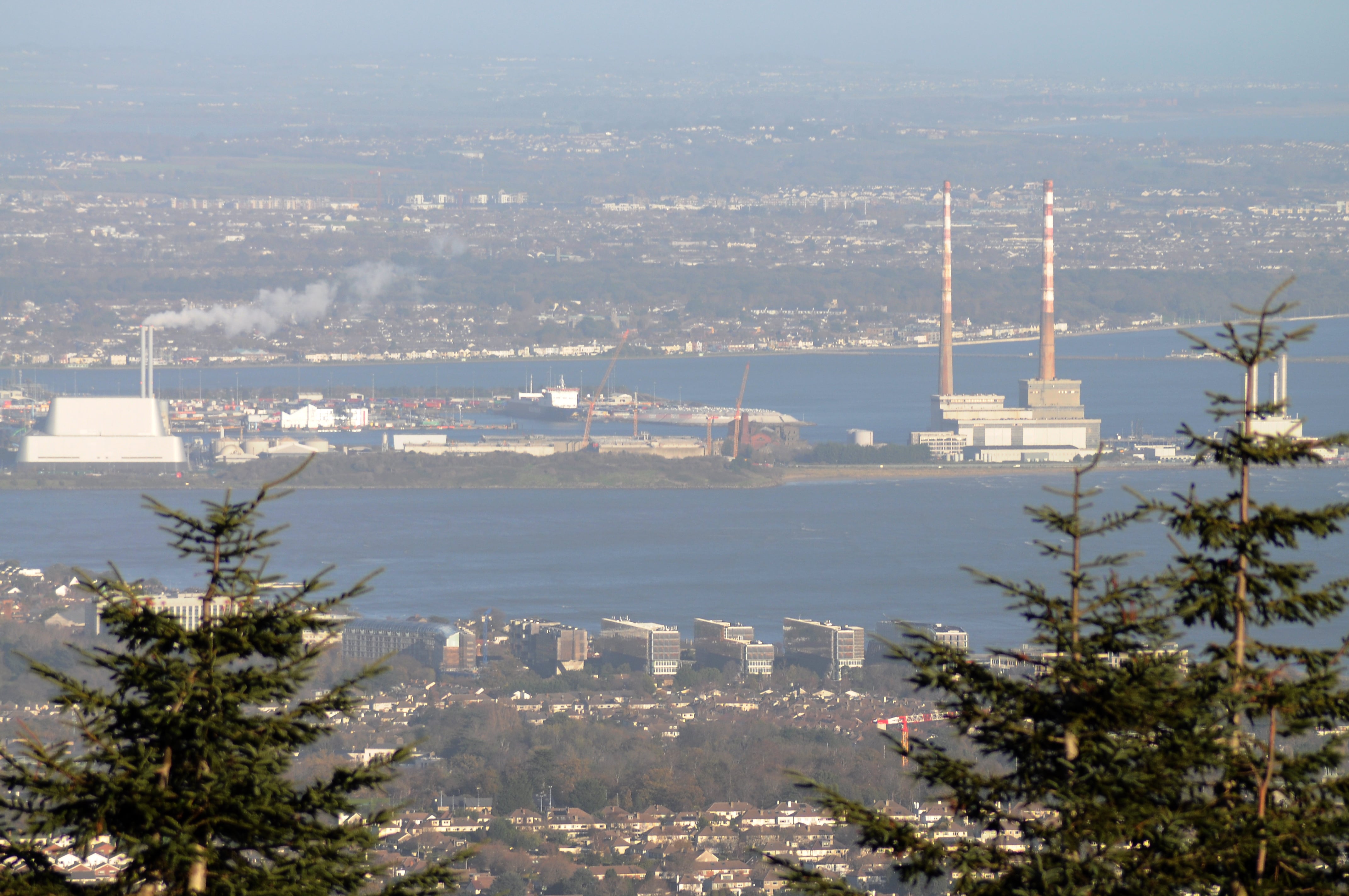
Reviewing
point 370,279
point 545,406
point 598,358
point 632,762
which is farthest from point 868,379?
point 632,762

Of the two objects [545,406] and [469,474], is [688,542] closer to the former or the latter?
[469,474]

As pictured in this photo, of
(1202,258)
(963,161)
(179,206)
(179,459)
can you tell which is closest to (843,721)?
(179,459)

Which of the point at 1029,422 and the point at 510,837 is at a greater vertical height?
the point at 1029,422

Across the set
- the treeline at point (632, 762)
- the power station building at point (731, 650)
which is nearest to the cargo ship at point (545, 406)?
the power station building at point (731, 650)

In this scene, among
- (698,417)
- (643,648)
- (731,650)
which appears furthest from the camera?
(698,417)

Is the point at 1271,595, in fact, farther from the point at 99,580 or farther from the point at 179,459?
the point at 179,459

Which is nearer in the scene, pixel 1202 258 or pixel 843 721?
pixel 843 721
